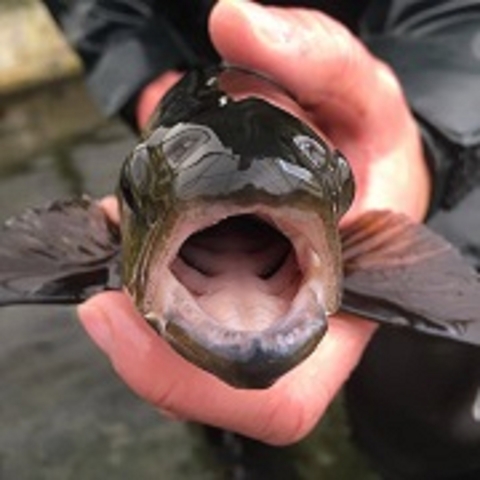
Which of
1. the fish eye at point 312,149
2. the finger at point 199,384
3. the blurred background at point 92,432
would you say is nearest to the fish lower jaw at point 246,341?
the fish eye at point 312,149

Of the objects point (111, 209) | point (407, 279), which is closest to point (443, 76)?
point (407, 279)

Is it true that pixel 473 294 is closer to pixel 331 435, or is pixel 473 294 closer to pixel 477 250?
pixel 477 250

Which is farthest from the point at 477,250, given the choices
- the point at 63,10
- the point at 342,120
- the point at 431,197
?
the point at 63,10

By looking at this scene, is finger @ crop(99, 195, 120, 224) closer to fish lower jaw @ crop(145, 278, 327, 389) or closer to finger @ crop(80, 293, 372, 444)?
finger @ crop(80, 293, 372, 444)

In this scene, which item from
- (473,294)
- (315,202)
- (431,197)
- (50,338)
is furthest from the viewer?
(50,338)

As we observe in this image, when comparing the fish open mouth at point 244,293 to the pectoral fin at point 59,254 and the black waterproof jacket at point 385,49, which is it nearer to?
the pectoral fin at point 59,254

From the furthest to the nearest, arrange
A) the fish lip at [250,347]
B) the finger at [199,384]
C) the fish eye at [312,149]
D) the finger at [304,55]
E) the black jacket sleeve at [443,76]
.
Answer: the black jacket sleeve at [443,76] < the finger at [304,55] < the finger at [199,384] < the fish eye at [312,149] < the fish lip at [250,347]

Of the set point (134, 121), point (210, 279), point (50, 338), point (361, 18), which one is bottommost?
point (50, 338)
